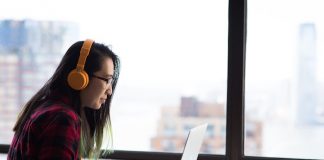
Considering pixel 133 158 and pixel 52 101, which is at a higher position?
pixel 52 101

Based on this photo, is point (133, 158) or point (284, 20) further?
point (133, 158)

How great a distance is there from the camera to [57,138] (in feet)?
3.79

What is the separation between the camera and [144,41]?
96.9 inches

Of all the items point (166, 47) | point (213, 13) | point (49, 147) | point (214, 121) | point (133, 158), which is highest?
point (213, 13)

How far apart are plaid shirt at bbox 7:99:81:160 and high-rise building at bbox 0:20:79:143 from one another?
1.36 m

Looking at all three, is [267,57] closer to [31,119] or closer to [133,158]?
[133,158]

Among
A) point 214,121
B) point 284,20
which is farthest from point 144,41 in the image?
point 284,20

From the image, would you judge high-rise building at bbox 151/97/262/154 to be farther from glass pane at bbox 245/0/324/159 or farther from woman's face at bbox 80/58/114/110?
woman's face at bbox 80/58/114/110

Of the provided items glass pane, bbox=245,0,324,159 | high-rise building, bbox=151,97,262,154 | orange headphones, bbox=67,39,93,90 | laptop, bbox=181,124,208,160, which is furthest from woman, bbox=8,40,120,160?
glass pane, bbox=245,0,324,159

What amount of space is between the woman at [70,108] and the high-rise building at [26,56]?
1.13 meters

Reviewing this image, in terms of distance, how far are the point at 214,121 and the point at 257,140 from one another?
24cm

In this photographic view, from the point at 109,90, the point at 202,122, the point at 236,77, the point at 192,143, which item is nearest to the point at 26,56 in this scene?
the point at 202,122

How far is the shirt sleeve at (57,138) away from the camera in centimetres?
115

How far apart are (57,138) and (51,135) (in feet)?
0.05
